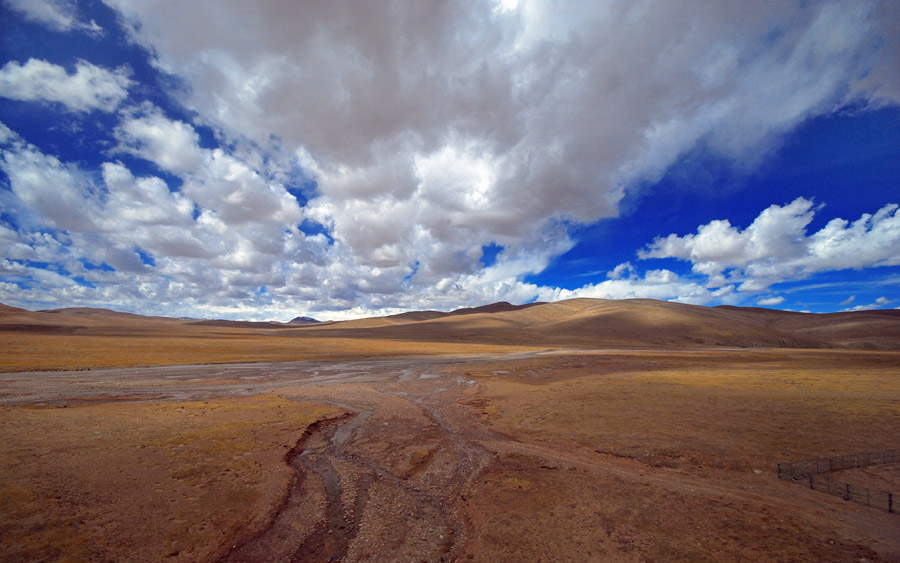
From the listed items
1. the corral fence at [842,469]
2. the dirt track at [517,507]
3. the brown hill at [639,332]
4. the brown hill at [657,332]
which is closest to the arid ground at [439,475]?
the dirt track at [517,507]

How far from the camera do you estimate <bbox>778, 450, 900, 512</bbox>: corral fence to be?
33.9ft

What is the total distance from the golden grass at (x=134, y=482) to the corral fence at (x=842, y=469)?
15974 millimetres

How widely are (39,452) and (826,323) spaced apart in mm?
281392

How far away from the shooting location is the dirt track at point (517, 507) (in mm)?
8383

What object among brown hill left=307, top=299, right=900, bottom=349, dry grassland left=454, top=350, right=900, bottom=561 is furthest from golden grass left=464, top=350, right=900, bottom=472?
brown hill left=307, top=299, right=900, bottom=349

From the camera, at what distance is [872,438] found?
1562cm

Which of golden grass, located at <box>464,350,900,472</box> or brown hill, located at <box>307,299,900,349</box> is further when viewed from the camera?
brown hill, located at <box>307,299,900,349</box>

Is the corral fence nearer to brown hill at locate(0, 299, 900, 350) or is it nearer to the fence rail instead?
the fence rail

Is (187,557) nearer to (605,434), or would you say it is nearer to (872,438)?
(605,434)

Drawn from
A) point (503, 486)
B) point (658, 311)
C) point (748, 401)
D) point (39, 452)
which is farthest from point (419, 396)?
point (658, 311)

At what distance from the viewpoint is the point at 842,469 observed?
12516mm

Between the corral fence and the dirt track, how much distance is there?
2.39ft

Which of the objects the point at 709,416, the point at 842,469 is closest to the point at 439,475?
the point at 842,469

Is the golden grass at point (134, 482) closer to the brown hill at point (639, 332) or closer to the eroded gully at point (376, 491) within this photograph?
the eroded gully at point (376, 491)
